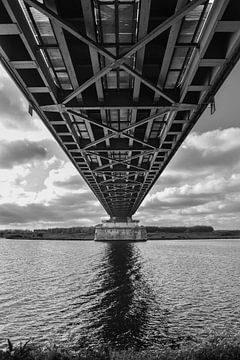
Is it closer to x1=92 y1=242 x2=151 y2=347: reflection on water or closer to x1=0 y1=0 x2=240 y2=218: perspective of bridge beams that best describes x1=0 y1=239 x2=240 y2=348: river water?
x1=92 y1=242 x2=151 y2=347: reflection on water

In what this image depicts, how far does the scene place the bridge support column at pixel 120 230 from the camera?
93250 millimetres

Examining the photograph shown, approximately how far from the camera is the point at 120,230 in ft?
306

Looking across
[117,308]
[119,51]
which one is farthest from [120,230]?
[119,51]

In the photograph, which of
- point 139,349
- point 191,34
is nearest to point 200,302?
point 139,349

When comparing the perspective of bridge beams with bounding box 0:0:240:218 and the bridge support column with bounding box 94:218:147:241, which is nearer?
the perspective of bridge beams with bounding box 0:0:240:218

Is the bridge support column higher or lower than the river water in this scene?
higher

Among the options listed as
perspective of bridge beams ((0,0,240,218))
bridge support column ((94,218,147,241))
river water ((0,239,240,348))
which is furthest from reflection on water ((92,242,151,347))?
bridge support column ((94,218,147,241))

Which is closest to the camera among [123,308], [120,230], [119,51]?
[119,51]

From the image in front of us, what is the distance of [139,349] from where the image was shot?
42.1 feet

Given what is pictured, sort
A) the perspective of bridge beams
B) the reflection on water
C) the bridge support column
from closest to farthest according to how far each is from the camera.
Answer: the perspective of bridge beams, the reflection on water, the bridge support column

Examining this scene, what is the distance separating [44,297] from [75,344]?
997 cm

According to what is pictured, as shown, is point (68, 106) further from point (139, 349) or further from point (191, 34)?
point (139, 349)

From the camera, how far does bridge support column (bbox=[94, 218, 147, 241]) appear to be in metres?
93.2

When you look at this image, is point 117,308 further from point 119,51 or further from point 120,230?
point 120,230
